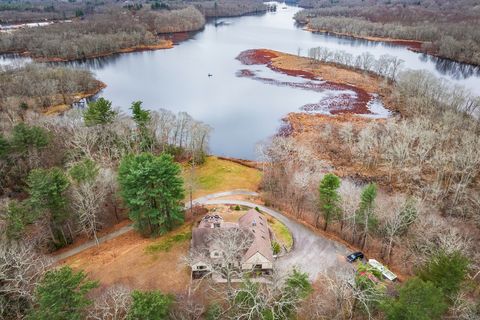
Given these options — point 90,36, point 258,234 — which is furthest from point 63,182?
point 90,36

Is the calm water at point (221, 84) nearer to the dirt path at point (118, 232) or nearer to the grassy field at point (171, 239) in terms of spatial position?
the dirt path at point (118, 232)

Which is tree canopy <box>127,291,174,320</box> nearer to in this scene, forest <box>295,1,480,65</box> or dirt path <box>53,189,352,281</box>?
dirt path <box>53,189,352,281</box>

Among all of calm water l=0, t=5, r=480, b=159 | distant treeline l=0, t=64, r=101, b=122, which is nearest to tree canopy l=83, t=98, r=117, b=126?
calm water l=0, t=5, r=480, b=159

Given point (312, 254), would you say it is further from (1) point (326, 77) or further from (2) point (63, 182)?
(1) point (326, 77)

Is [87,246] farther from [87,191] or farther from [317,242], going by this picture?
[317,242]

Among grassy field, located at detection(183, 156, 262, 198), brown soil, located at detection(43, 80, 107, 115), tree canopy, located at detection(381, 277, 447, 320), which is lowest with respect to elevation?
grassy field, located at detection(183, 156, 262, 198)

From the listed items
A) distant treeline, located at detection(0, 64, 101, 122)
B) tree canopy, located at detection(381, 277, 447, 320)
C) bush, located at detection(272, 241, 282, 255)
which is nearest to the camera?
tree canopy, located at detection(381, 277, 447, 320)
